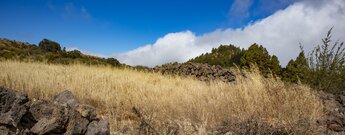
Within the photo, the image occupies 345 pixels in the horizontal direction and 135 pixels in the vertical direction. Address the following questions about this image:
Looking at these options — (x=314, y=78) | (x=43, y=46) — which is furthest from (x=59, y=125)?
(x=43, y=46)

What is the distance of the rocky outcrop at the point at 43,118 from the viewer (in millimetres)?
3754

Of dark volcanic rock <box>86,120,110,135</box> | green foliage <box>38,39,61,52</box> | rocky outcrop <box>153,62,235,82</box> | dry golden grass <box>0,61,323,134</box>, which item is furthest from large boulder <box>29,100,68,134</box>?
green foliage <box>38,39,61,52</box>

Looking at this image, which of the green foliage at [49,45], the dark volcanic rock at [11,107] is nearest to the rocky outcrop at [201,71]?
the dark volcanic rock at [11,107]

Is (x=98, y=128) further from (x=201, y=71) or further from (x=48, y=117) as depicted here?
(x=201, y=71)

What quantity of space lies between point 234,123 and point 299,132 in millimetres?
1066

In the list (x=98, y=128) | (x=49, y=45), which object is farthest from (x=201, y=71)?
(x=49, y=45)

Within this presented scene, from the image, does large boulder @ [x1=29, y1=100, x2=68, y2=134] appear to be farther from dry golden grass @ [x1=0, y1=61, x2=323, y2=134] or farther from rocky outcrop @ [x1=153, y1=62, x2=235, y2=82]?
rocky outcrop @ [x1=153, y1=62, x2=235, y2=82]

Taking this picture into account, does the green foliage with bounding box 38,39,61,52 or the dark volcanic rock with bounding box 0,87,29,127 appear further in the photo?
the green foliage with bounding box 38,39,61,52

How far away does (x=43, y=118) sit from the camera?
154 inches

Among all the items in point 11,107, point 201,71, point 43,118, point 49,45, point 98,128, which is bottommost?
point 98,128

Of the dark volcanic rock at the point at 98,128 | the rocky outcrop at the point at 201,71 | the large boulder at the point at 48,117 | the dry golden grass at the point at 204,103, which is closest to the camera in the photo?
the large boulder at the point at 48,117

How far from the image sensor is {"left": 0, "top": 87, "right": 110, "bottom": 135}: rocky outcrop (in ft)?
12.3

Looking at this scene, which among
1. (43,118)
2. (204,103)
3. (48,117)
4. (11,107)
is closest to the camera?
(43,118)

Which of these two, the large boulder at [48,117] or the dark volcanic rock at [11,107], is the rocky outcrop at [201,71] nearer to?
the large boulder at [48,117]
